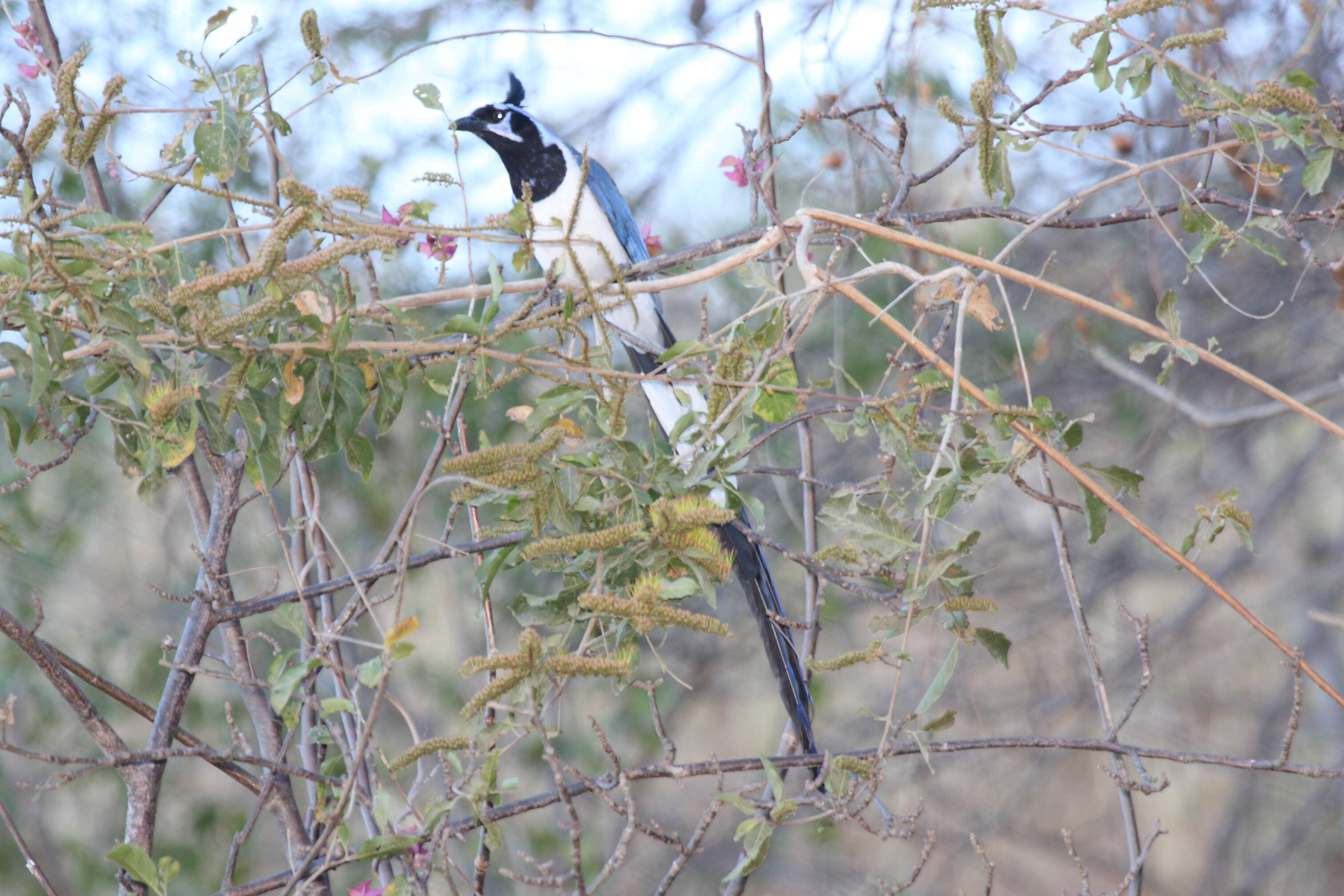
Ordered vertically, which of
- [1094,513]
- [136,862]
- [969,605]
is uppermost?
[1094,513]

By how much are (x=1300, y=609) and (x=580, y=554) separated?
2722 millimetres

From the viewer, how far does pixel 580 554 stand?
1.13 meters

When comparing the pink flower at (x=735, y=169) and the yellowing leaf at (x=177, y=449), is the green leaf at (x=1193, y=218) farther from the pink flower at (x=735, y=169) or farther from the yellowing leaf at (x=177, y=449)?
the yellowing leaf at (x=177, y=449)

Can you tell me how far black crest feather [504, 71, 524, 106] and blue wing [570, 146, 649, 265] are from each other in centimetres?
20

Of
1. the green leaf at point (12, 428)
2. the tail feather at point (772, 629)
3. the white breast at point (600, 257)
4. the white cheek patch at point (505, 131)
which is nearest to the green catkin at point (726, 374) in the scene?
the tail feather at point (772, 629)

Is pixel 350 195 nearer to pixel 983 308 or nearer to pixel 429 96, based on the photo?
pixel 429 96

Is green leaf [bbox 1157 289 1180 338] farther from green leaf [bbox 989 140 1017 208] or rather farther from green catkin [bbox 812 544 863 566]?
green catkin [bbox 812 544 863 566]

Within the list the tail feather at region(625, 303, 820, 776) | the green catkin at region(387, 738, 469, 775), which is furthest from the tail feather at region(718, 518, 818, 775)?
the green catkin at region(387, 738, 469, 775)

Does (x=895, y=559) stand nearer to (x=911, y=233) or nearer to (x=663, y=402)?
(x=911, y=233)

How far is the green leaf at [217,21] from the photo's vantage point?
1234 mm

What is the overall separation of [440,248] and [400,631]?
68 centimetres

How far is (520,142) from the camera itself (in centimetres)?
268

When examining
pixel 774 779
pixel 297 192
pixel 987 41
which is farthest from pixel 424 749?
pixel 987 41

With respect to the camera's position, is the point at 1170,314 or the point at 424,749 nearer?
the point at 424,749
